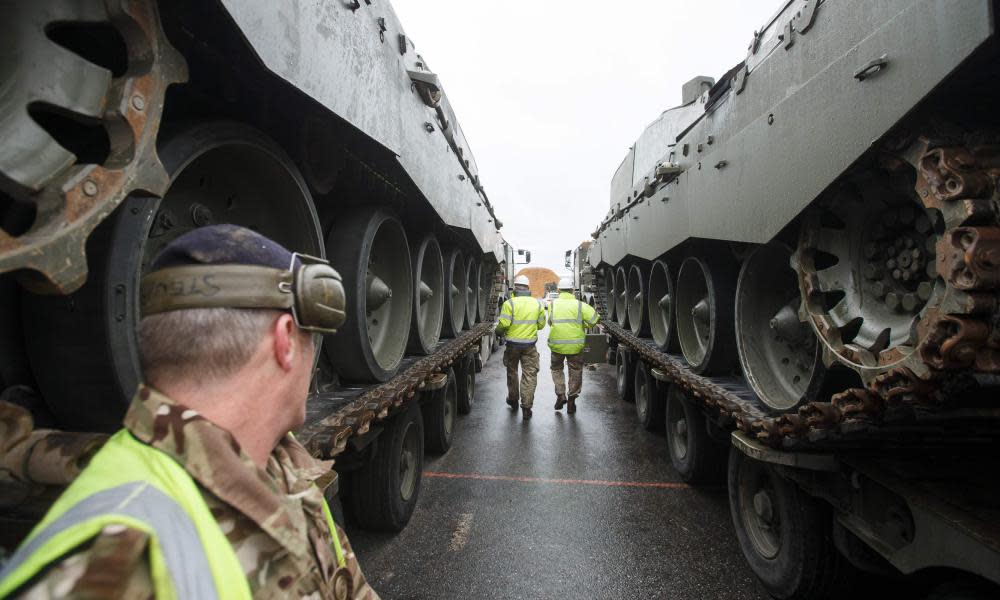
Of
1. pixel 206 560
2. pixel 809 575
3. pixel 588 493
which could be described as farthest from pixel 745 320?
pixel 206 560

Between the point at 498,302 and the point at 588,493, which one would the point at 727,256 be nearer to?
the point at 588,493

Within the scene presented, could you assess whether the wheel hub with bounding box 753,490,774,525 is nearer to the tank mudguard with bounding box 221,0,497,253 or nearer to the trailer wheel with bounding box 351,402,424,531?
the trailer wheel with bounding box 351,402,424,531

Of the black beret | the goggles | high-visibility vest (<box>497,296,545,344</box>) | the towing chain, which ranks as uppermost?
the black beret

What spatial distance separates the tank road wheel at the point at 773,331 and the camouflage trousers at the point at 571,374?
393 centimetres

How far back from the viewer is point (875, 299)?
2.11 meters

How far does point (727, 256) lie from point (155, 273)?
12.6 ft

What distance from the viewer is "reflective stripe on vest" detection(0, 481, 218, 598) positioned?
1.90ft

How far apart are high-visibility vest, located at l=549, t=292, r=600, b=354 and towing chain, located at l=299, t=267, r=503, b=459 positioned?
2.67 m

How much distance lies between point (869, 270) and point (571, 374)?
5143mm

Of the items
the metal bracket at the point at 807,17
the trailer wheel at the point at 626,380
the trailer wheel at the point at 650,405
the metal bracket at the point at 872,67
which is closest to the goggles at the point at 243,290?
the metal bracket at the point at 872,67

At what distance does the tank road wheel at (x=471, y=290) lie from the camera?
26.0 ft

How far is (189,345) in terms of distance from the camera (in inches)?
32.0

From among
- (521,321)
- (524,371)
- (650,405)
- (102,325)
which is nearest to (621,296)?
(521,321)

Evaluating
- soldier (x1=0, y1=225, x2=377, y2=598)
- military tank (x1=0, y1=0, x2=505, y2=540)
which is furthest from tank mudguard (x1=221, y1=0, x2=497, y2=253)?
Result: soldier (x1=0, y1=225, x2=377, y2=598)
